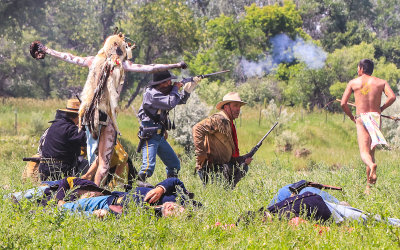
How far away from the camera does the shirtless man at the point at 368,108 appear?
8367 millimetres

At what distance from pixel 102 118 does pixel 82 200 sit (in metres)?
1.65

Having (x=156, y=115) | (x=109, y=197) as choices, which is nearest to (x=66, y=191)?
(x=109, y=197)

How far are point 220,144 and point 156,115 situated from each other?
92cm

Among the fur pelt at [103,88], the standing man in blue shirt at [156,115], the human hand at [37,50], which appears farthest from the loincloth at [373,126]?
the human hand at [37,50]

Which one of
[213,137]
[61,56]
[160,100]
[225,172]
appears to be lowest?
[225,172]

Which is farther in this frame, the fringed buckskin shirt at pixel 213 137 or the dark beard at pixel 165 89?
the dark beard at pixel 165 89

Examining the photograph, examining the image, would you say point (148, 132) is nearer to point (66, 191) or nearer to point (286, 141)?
point (66, 191)

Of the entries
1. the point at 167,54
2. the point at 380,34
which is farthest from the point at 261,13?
the point at 380,34

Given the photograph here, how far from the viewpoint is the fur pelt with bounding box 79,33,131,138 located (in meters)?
7.02

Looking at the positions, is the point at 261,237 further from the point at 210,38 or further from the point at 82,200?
the point at 210,38

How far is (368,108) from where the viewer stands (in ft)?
28.2

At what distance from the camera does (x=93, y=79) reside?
23.4ft

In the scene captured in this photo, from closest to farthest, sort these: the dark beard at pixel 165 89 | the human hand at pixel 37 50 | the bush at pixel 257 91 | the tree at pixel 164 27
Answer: the human hand at pixel 37 50, the dark beard at pixel 165 89, the tree at pixel 164 27, the bush at pixel 257 91

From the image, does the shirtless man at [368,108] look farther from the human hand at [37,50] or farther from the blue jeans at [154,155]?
the human hand at [37,50]
